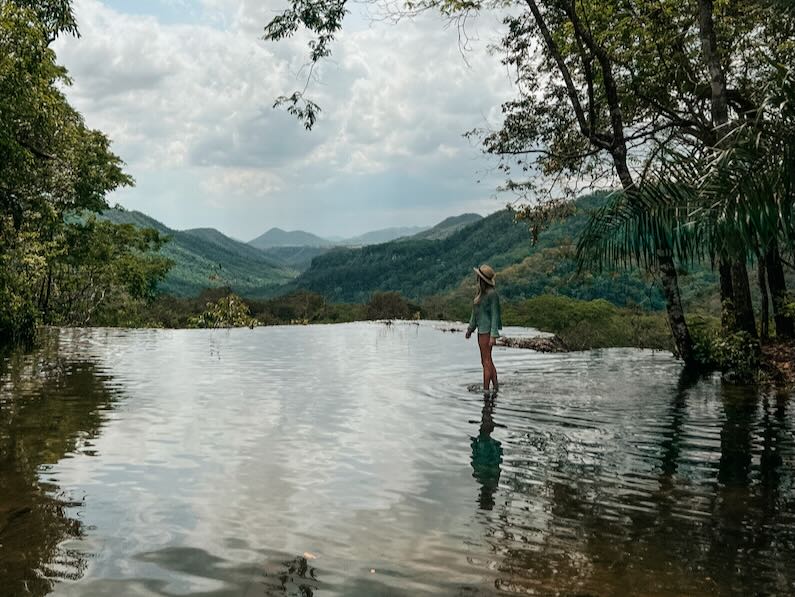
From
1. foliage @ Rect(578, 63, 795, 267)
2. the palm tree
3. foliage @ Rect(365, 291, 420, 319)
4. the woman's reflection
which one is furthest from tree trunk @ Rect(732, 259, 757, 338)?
foliage @ Rect(365, 291, 420, 319)

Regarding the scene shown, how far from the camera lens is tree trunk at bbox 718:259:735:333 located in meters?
17.1

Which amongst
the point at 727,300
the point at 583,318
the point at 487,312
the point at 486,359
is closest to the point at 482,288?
the point at 487,312

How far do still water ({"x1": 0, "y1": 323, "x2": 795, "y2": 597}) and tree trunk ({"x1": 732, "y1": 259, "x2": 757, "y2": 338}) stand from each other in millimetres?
3356

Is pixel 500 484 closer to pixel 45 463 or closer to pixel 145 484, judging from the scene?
pixel 145 484

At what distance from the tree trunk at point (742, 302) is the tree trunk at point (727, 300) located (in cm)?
24

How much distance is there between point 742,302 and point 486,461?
12.0 m

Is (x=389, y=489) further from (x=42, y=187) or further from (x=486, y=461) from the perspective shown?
(x=42, y=187)

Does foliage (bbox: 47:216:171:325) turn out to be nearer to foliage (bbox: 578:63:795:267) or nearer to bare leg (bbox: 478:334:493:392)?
bare leg (bbox: 478:334:493:392)

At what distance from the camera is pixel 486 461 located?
7.91m

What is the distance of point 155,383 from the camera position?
1379cm

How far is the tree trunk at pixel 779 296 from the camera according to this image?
17.4m

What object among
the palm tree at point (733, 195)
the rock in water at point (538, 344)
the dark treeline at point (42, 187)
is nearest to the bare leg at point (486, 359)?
the palm tree at point (733, 195)

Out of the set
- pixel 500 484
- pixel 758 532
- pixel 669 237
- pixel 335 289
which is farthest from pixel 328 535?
pixel 335 289

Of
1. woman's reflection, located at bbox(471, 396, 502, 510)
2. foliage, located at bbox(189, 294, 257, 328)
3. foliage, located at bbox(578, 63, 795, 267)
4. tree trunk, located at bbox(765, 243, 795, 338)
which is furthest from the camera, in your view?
foliage, located at bbox(189, 294, 257, 328)
